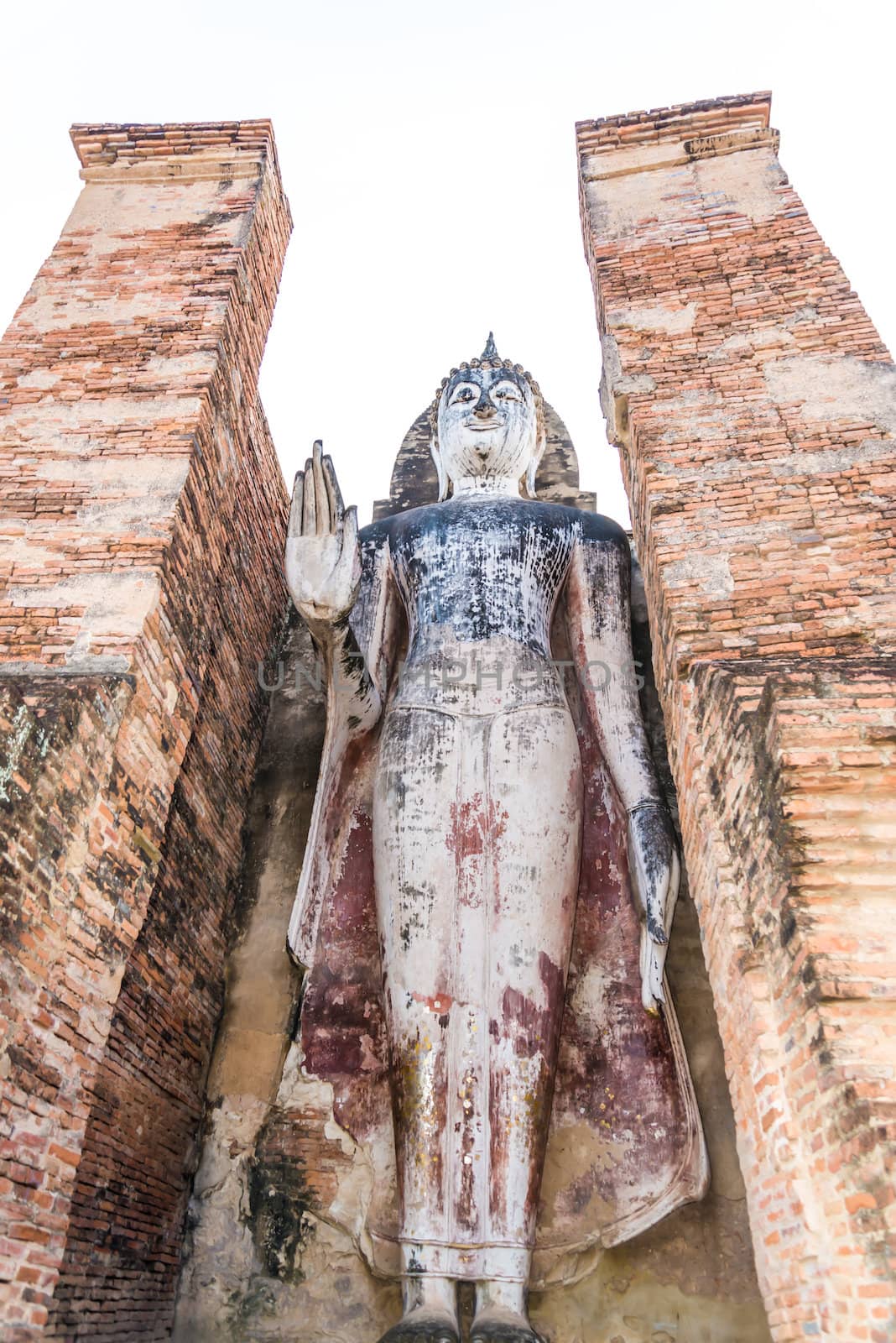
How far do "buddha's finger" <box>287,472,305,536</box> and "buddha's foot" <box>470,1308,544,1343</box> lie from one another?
3594mm

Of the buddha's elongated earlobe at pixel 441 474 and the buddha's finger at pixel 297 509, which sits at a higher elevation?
the buddha's elongated earlobe at pixel 441 474

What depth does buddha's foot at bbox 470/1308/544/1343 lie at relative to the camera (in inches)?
145

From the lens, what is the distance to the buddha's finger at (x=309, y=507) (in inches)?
189

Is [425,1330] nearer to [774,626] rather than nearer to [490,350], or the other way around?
[774,626]

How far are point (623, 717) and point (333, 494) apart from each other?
2.17m

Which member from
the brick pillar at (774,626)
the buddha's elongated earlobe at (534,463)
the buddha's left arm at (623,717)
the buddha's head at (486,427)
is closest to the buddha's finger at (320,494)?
the brick pillar at (774,626)

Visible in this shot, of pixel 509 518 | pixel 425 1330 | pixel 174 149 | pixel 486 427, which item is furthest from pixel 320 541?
pixel 174 149

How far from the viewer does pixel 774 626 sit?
14.6ft

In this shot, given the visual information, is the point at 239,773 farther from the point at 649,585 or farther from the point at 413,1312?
the point at 413,1312

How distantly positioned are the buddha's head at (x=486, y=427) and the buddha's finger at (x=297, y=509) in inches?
86.5

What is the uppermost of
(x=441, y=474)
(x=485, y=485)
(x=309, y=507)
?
(x=441, y=474)

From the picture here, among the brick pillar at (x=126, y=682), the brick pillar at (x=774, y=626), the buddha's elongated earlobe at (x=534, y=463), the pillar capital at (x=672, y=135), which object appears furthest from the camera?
the buddha's elongated earlobe at (x=534, y=463)

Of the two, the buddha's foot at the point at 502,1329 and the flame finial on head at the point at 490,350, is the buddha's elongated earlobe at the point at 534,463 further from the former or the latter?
the buddha's foot at the point at 502,1329

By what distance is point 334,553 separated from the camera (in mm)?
4773
